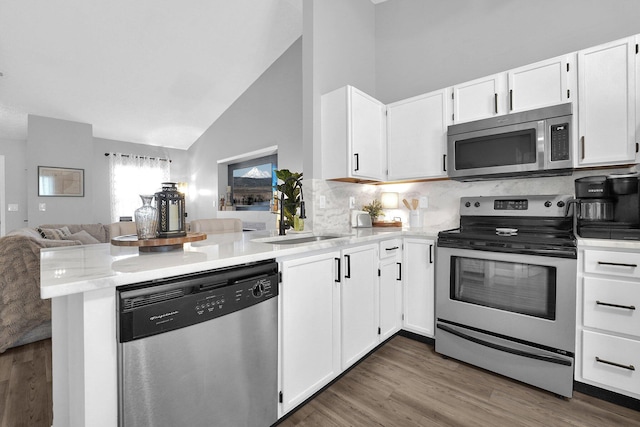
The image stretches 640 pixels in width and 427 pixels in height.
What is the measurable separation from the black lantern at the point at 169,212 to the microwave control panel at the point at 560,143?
7.81 ft

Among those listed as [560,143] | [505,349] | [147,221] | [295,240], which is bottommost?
[505,349]

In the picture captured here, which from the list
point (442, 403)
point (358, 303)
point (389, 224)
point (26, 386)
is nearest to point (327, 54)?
point (389, 224)

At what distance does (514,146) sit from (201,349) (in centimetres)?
238

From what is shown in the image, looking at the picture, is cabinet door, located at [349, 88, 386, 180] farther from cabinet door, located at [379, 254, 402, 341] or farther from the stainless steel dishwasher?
the stainless steel dishwasher

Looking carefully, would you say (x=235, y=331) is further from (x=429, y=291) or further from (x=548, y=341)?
(x=548, y=341)

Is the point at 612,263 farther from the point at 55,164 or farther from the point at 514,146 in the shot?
the point at 55,164

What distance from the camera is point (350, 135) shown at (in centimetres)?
238

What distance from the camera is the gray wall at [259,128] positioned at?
14.2 ft

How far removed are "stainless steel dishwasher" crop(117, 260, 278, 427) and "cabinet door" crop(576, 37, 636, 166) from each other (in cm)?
218

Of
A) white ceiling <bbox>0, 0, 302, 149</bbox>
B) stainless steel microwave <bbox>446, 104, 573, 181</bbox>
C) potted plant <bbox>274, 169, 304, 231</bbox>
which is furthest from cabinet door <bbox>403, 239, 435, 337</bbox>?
white ceiling <bbox>0, 0, 302, 149</bbox>

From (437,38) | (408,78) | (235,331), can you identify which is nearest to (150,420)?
(235,331)

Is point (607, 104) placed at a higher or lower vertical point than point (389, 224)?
higher

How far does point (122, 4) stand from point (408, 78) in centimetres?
337

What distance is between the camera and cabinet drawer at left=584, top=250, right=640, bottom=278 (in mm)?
1561
